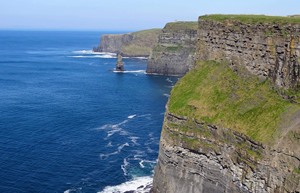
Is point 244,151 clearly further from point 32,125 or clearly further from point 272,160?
point 32,125

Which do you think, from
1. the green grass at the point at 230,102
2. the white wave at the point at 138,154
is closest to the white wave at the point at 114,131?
the white wave at the point at 138,154

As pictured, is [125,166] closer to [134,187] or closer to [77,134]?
[134,187]

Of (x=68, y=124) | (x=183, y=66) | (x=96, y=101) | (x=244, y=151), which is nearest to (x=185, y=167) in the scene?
(x=244, y=151)

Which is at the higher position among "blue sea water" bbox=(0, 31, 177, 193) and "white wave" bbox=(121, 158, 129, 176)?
"blue sea water" bbox=(0, 31, 177, 193)

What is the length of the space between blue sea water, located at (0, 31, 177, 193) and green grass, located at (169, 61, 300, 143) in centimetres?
1795

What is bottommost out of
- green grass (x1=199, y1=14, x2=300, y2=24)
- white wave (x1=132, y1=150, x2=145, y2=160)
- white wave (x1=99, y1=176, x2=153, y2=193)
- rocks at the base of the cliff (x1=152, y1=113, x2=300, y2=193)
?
white wave (x1=99, y1=176, x2=153, y2=193)

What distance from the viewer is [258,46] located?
64188mm

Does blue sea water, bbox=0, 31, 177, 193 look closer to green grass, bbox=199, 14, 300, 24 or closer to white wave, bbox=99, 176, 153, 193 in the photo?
white wave, bbox=99, 176, 153, 193

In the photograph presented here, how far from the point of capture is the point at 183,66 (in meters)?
199

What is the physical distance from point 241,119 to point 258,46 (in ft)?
40.2

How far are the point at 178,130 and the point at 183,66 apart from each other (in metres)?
136

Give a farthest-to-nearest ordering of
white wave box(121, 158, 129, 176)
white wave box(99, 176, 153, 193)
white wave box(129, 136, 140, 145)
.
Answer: white wave box(129, 136, 140, 145)
white wave box(121, 158, 129, 176)
white wave box(99, 176, 153, 193)

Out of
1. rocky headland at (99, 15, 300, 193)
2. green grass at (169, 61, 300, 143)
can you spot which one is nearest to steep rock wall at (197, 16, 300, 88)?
rocky headland at (99, 15, 300, 193)

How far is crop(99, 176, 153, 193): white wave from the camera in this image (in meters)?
73.1
